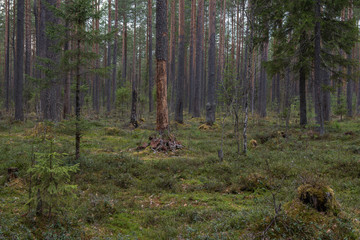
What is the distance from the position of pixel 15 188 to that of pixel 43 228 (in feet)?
8.65

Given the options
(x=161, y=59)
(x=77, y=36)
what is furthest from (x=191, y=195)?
(x=161, y=59)

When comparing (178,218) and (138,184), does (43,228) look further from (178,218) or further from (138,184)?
(138,184)

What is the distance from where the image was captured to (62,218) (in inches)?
159

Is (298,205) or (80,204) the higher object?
(298,205)

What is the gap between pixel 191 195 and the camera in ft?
20.1

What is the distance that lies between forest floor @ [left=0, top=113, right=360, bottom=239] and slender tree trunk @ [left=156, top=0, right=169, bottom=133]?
1830 millimetres

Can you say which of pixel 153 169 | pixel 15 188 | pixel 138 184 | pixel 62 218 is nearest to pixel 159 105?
pixel 153 169

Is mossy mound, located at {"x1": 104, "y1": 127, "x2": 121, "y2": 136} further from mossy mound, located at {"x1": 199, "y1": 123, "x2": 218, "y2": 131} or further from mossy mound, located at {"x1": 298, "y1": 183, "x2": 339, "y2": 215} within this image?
mossy mound, located at {"x1": 298, "y1": 183, "x2": 339, "y2": 215}

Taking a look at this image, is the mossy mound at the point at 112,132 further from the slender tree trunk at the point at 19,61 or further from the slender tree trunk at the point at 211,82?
the slender tree trunk at the point at 211,82

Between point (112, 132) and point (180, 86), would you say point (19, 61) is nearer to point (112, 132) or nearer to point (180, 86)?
point (112, 132)

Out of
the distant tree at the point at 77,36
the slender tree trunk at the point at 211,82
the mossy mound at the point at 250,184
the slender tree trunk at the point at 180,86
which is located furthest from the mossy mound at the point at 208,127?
the mossy mound at the point at 250,184

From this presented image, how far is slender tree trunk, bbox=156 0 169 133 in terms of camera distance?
1144cm

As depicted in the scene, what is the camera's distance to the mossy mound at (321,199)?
12.1ft

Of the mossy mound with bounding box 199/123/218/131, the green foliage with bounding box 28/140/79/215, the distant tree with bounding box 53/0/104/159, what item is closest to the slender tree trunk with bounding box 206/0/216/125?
the mossy mound with bounding box 199/123/218/131
